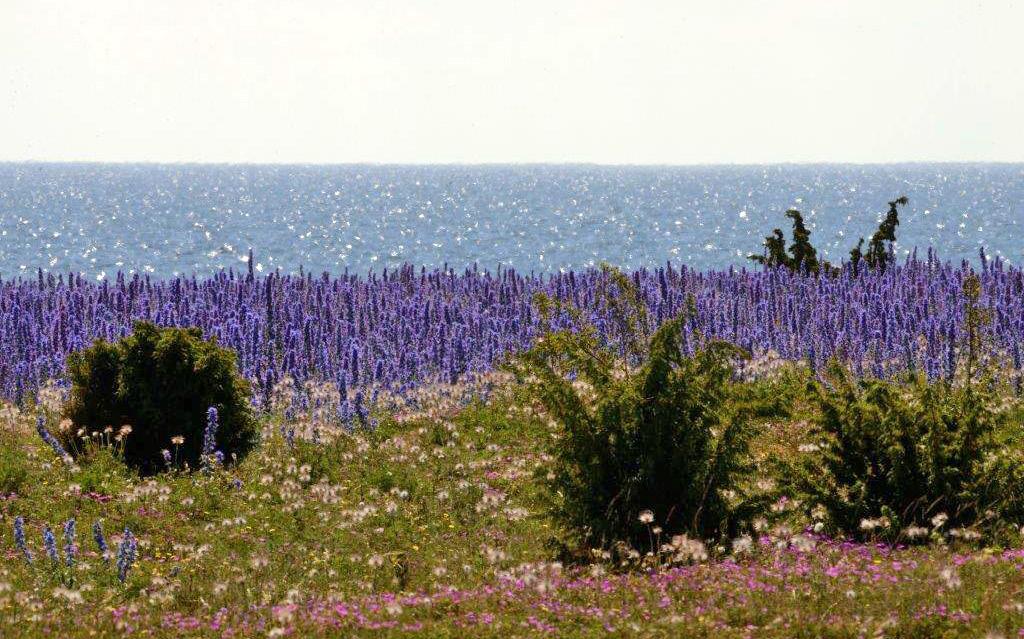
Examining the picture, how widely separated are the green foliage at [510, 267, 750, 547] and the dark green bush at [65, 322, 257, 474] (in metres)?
4.67

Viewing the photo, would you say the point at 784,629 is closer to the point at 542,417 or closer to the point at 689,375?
the point at 689,375

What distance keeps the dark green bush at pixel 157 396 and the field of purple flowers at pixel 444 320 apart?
70.4 inches

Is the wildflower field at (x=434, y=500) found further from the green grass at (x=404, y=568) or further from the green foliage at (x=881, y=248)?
the green foliage at (x=881, y=248)

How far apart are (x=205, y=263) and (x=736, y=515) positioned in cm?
6217

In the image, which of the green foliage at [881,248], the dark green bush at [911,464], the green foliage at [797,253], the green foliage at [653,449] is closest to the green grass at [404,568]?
the green foliage at [653,449]

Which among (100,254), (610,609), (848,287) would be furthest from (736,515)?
(100,254)

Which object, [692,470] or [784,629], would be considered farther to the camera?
[692,470]

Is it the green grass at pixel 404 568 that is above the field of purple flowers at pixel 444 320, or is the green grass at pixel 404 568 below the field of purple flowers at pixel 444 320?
below

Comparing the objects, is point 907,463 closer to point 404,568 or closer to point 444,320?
point 404,568

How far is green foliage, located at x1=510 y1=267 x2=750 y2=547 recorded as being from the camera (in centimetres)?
1030

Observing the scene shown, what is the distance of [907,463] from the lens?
1055cm

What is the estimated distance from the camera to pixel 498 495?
12.3 m

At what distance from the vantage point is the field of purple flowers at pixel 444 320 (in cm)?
1747

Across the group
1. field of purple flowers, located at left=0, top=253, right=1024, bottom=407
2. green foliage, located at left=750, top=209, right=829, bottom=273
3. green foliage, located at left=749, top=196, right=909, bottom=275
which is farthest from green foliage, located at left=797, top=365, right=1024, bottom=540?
green foliage, located at left=750, top=209, right=829, bottom=273
